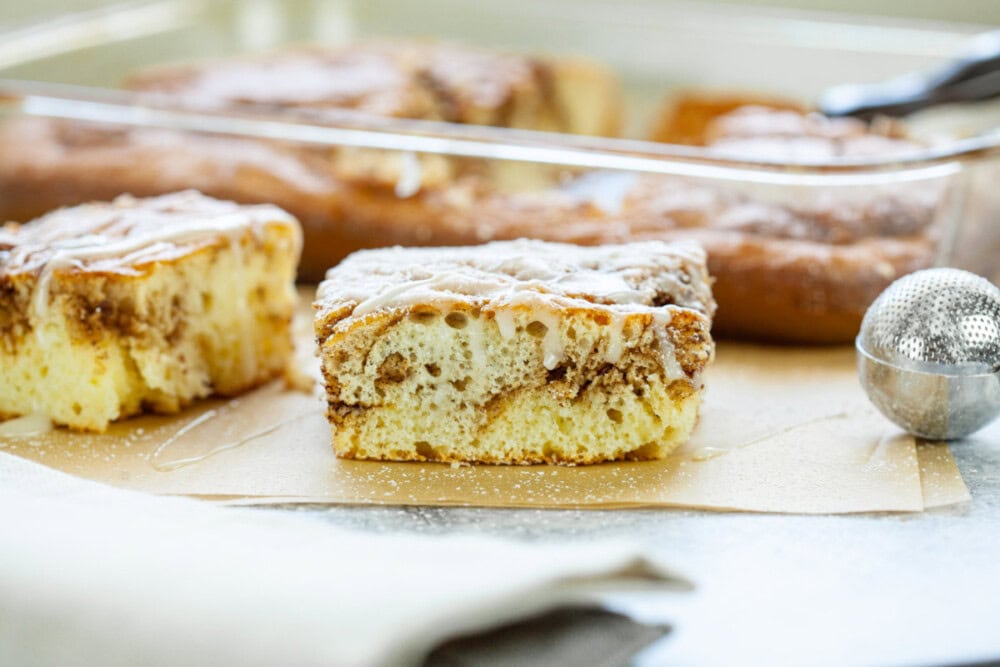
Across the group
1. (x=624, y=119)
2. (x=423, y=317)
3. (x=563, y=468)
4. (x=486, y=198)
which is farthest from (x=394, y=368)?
(x=624, y=119)

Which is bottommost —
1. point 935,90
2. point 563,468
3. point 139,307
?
point 563,468

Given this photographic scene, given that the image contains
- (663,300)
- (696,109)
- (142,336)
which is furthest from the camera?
(696,109)

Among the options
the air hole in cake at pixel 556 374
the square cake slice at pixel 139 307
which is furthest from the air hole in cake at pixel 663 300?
the square cake slice at pixel 139 307

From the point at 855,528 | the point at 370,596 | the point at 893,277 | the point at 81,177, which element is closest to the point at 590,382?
the point at 855,528

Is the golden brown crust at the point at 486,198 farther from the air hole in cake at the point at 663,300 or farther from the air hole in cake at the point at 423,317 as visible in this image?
the air hole in cake at the point at 423,317

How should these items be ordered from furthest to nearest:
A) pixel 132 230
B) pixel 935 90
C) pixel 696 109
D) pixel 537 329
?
pixel 696 109 → pixel 935 90 → pixel 132 230 → pixel 537 329

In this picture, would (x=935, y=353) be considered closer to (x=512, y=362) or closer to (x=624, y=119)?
(x=512, y=362)

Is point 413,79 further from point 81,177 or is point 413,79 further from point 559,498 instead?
point 559,498
